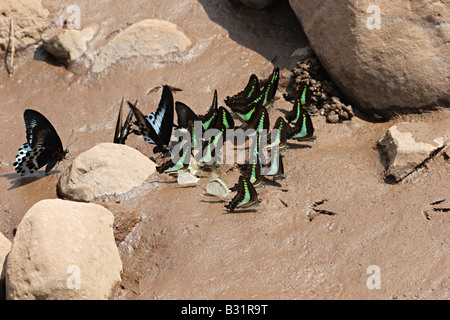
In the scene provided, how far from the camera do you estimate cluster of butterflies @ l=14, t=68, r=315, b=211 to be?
17.5 ft

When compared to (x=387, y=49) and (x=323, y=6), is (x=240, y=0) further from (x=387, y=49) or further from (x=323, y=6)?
(x=387, y=49)

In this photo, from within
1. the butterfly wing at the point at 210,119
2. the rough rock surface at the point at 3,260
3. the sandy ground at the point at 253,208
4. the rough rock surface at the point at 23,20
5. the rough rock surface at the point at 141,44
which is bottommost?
the sandy ground at the point at 253,208

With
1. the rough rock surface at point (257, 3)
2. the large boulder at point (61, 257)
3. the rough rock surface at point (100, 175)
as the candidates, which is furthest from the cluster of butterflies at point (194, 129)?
the rough rock surface at point (257, 3)

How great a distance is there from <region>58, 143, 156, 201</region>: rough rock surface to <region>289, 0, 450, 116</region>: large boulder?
2.80 meters

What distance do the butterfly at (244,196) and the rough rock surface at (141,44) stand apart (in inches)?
123

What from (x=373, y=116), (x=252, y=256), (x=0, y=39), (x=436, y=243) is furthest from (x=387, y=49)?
(x=0, y=39)

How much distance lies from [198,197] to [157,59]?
2837 mm

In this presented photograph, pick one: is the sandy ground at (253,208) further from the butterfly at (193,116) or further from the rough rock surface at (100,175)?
the butterfly at (193,116)

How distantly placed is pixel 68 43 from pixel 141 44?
1.08 m

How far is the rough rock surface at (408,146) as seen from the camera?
16.1 ft

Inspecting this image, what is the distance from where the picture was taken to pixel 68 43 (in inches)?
282

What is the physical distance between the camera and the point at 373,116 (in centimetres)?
593

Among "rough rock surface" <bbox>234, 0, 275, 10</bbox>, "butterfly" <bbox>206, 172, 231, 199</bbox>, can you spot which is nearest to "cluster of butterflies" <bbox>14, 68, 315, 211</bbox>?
"butterfly" <bbox>206, 172, 231, 199</bbox>

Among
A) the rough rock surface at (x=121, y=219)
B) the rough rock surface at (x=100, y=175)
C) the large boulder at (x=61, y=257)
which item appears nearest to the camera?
the large boulder at (x=61, y=257)
